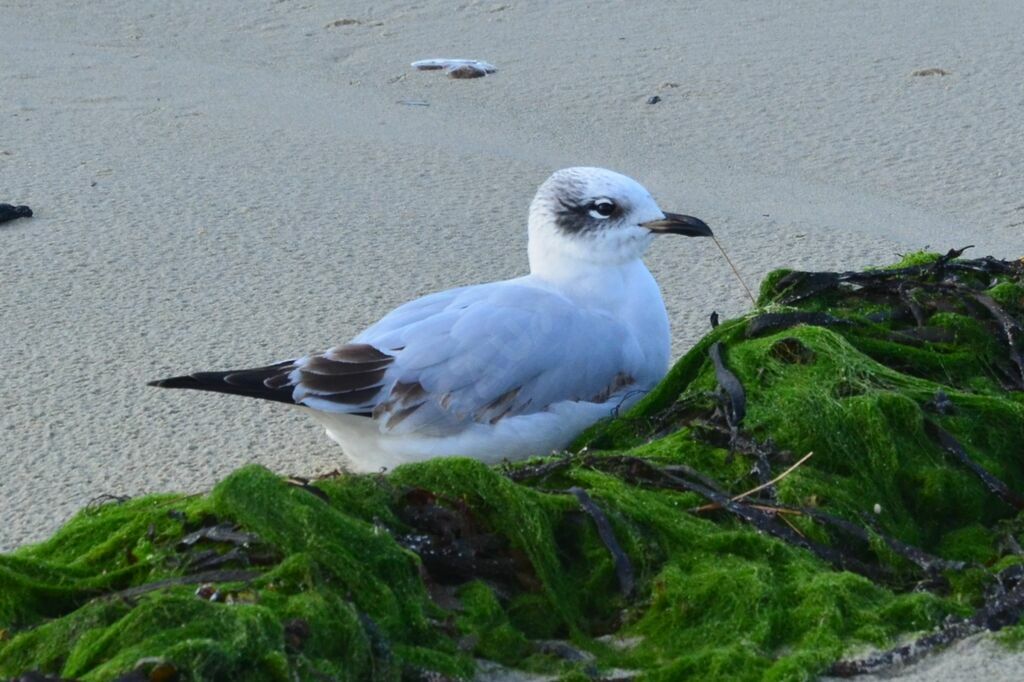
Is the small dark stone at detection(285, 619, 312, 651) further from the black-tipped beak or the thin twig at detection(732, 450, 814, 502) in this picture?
the black-tipped beak

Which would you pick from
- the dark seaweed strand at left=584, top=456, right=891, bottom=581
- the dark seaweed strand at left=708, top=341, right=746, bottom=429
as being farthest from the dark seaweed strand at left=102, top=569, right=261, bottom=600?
the dark seaweed strand at left=708, top=341, right=746, bottom=429

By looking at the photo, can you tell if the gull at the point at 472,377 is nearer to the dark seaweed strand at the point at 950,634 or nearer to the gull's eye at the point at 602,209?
the gull's eye at the point at 602,209

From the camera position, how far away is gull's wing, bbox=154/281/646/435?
3.61 metres

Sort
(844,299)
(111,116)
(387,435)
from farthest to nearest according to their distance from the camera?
(111,116) < (844,299) < (387,435)

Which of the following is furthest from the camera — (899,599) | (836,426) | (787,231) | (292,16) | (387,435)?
(292,16)

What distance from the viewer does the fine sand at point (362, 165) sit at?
4.09 metres

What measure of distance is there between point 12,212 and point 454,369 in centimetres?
229

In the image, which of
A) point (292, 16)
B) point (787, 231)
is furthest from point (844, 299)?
point (292, 16)

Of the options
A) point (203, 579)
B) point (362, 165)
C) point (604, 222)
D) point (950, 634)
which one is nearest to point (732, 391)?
point (604, 222)

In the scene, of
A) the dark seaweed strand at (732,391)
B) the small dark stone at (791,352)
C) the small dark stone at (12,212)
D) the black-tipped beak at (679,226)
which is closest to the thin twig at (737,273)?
the black-tipped beak at (679,226)

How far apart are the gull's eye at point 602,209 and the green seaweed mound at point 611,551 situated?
2.02 feet

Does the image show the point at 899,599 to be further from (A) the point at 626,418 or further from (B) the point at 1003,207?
(B) the point at 1003,207

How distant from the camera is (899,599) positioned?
272 cm

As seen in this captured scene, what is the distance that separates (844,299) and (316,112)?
123 inches
